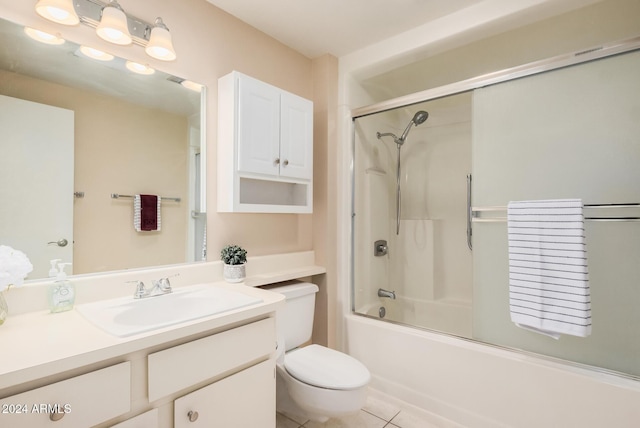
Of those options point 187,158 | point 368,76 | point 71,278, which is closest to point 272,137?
point 187,158

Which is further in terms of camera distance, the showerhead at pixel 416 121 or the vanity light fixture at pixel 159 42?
the showerhead at pixel 416 121

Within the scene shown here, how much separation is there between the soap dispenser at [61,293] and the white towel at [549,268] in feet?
6.07

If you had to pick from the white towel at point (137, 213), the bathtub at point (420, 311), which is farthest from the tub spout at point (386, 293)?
the white towel at point (137, 213)

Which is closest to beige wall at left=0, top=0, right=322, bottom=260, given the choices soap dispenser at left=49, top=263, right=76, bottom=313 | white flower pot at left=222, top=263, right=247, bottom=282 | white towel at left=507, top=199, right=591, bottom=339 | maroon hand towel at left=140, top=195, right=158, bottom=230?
white flower pot at left=222, top=263, right=247, bottom=282

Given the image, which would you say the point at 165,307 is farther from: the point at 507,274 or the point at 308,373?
the point at 507,274

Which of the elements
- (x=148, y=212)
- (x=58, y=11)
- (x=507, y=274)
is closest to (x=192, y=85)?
(x=58, y=11)

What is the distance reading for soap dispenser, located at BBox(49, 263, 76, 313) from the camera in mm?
1160

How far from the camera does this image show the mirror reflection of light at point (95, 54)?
134 cm

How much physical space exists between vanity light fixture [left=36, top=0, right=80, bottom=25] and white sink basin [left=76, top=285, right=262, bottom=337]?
112 cm

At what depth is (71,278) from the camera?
→ 4.15ft

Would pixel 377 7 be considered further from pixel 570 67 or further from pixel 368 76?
pixel 570 67

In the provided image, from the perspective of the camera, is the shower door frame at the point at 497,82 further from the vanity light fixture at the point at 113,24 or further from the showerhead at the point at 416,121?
the vanity light fixture at the point at 113,24

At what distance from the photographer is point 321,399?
1448 mm

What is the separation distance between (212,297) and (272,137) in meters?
0.91
